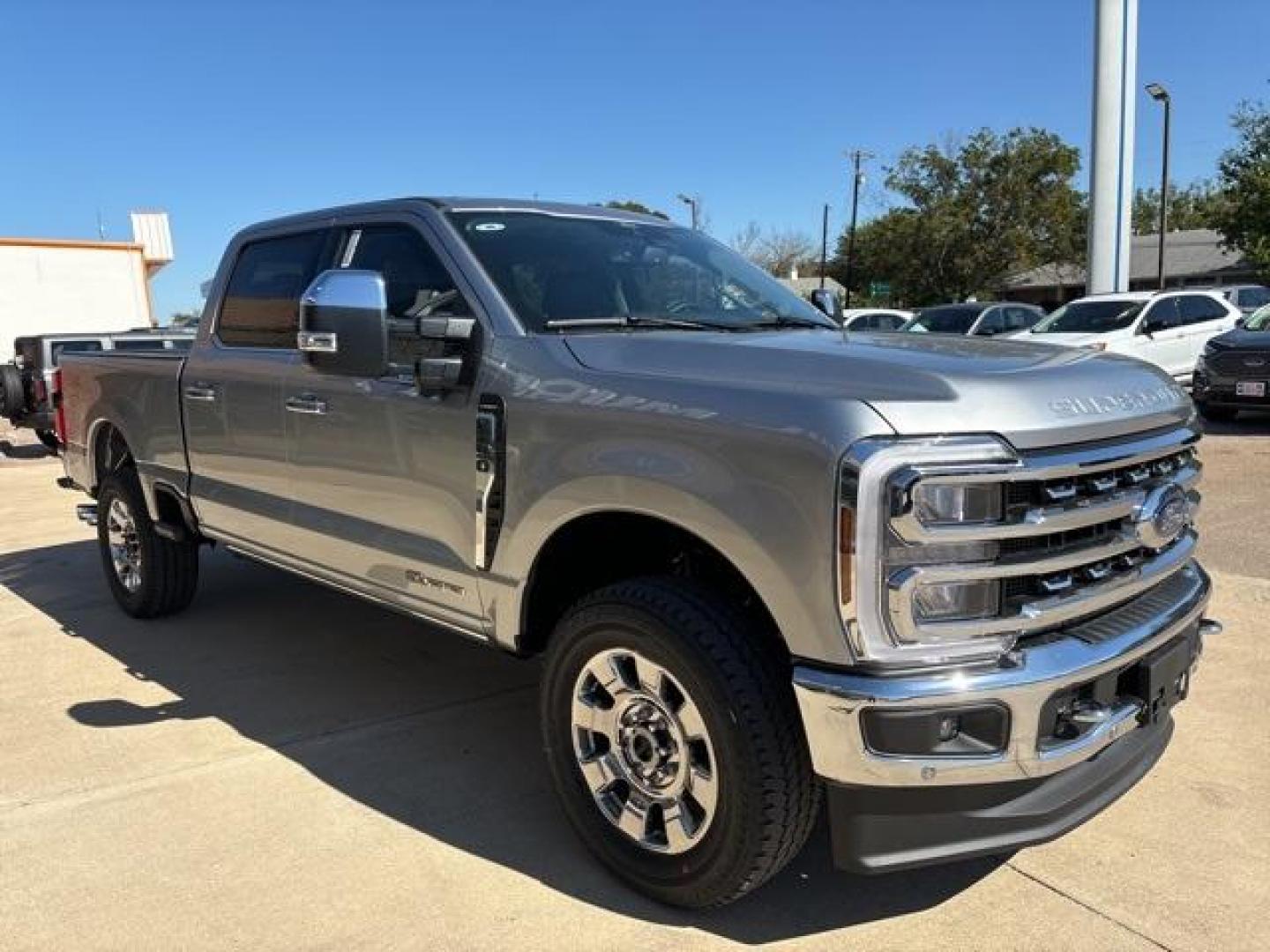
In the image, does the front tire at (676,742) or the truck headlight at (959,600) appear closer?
the truck headlight at (959,600)

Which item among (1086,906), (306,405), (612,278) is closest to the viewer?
(1086,906)

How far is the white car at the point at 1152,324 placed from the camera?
14516 mm

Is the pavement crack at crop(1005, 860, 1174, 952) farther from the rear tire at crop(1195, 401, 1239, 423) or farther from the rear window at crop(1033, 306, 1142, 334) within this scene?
the rear window at crop(1033, 306, 1142, 334)

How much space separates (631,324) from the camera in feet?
11.3

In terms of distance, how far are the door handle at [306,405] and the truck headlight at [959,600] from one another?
243 cm

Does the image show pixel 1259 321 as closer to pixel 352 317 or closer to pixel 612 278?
pixel 612 278

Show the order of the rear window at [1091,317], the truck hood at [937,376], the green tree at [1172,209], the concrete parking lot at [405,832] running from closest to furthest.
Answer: the truck hood at [937,376] < the concrete parking lot at [405,832] < the rear window at [1091,317] < the green tree at [1172,209]

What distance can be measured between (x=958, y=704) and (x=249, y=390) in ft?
10.6

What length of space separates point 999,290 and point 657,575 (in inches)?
2177

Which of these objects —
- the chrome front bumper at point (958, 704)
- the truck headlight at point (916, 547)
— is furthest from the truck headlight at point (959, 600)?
the chrome front bumper at point (958, 704)

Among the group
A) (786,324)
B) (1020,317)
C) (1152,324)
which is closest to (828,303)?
(786,324)

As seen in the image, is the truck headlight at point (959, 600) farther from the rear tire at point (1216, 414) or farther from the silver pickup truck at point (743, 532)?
the rear tire at point (1216, 414)

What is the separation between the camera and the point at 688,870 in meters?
2.77

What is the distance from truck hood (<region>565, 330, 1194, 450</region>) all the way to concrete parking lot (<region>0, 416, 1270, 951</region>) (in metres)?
1.30
